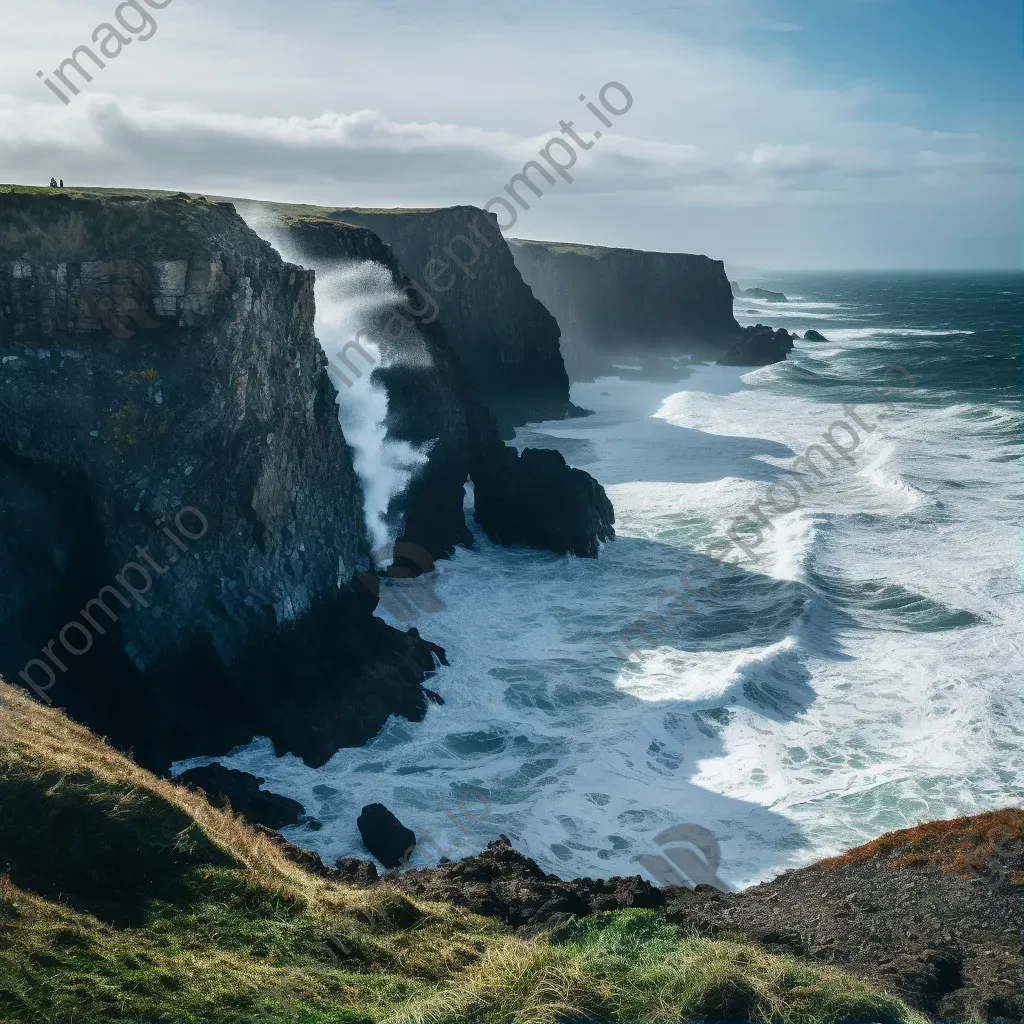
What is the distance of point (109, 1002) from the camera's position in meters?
8.40

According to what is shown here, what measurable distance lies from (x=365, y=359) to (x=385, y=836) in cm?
2033

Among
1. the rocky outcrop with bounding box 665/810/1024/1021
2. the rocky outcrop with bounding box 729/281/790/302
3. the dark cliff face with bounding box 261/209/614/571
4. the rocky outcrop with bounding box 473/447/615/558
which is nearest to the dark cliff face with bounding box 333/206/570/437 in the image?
the dark cliff face with bounding box 261/209/614/571

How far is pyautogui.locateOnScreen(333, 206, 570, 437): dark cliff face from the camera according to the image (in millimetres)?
47375

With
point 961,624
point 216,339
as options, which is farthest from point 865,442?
point 216,339

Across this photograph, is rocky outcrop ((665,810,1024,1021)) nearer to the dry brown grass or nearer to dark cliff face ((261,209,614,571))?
the dry brown grass

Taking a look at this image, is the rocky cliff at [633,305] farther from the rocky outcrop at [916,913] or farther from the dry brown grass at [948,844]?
the rocky outcrop at [916,913]

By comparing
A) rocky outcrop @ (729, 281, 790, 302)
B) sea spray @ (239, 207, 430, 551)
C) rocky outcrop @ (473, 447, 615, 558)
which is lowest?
rocky outcrop @ (473, 447, 615, 558)

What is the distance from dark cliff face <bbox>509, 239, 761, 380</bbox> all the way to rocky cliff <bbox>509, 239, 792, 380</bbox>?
0.25ft

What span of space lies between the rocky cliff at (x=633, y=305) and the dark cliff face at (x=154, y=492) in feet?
172

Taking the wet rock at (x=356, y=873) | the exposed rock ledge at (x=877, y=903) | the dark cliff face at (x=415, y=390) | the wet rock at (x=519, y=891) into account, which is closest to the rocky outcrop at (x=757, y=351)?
the dark cliff face at (x=415, y=390)

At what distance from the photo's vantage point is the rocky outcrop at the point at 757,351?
279ft

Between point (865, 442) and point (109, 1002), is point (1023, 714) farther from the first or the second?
point (865, 442)

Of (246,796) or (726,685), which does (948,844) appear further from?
(246,796)

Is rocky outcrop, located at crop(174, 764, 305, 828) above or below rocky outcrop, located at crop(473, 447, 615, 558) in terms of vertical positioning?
below
